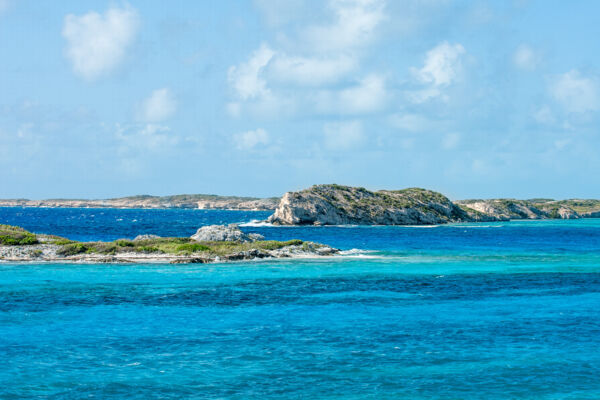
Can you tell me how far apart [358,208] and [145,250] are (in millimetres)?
110968

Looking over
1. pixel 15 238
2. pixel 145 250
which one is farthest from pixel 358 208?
pixel 15 238

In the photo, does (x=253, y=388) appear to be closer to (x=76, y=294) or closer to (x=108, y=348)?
(x=108, y=348)

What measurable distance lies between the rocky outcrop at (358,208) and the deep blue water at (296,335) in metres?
103

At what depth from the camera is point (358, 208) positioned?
16612cm

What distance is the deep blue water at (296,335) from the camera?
19094 mm

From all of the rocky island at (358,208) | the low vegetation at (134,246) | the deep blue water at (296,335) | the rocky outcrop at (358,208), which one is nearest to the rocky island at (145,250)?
the low vegetation at (134,246)

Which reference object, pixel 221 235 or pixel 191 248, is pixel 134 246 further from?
pixel 221 235

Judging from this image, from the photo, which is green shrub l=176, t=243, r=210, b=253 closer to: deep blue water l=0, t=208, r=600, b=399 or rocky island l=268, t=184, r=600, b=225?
deep blue water l=0, t=208, r=600, b=399

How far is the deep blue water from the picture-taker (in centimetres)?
1909

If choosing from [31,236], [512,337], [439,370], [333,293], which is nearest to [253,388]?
[439,370]

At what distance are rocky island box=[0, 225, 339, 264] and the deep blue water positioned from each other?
309 inches

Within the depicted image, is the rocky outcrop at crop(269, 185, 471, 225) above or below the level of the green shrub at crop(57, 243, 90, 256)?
above

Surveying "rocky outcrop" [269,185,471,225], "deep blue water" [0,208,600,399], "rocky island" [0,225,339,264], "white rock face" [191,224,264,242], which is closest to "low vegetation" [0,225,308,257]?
"rocky island" [0,225,339,264]

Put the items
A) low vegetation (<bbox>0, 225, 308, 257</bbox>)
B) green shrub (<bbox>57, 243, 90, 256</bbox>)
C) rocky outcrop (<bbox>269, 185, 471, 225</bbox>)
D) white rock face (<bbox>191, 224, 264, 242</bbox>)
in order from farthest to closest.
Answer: rocky outcrop (<bbox>269, 185, 471, 225</bbox>)
white rock face (<bbox>191, 224, 264, 242</bbox>)
low vegetation (<bbox>0, 225, 308, 257</bbox>)
green shrub (<bbox>57, 243, 90, 256</bbox>)
